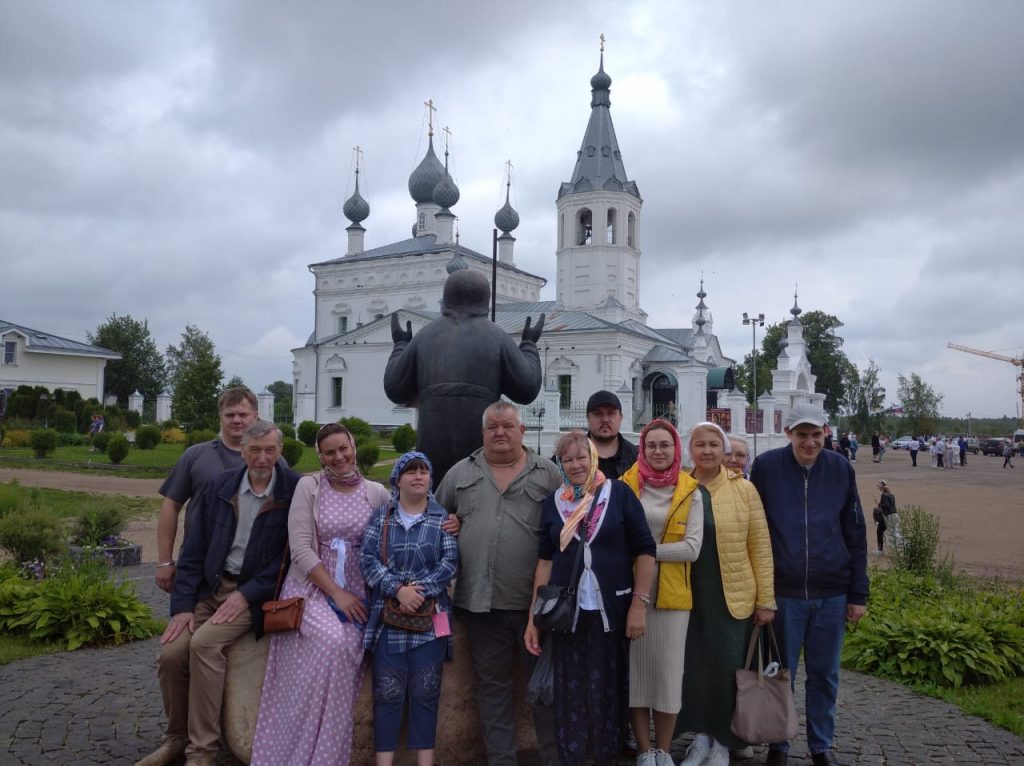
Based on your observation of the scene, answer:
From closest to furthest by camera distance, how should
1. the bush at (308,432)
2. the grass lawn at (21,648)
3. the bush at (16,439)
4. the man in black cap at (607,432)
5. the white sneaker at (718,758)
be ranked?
1. the white sneaker at (718,758)
2. the man in black cap at (607,432)
3. the grass lawn at (21,648)
4. the bush at (16,439)
5. the bush at (308,432)

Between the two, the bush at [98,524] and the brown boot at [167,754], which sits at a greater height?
the bush at [98,524]

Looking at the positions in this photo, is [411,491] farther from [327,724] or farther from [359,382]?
[359,382]

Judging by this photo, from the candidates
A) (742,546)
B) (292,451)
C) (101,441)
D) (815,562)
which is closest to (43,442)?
(101,441)

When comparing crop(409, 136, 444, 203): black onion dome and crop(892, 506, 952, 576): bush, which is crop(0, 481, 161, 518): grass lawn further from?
crop(409, 136, 444, 203): black onion dome

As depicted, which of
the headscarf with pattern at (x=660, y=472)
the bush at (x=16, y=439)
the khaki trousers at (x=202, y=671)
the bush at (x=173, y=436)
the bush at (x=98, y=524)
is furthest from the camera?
the bush at (x=173, y=436)

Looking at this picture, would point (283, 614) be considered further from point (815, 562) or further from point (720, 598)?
point (815, 562)

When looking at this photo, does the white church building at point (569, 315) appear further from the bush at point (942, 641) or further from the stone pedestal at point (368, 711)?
the stone pedestal at point (368, 711)

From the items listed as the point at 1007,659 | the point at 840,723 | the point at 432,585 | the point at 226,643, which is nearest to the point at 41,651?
the point at 226,643

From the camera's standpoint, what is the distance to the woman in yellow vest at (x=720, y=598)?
3.95m

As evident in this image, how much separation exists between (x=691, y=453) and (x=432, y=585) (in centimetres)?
147

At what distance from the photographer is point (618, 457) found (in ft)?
14.5

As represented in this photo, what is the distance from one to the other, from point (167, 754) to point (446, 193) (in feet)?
146

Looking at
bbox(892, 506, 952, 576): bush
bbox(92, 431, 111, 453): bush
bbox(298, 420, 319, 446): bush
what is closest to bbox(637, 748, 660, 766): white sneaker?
bbox(892, 506, 952, 576): bush

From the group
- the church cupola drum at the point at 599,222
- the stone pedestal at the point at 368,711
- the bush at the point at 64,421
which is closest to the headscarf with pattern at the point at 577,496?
the stone pedestal at the point at 368,711
